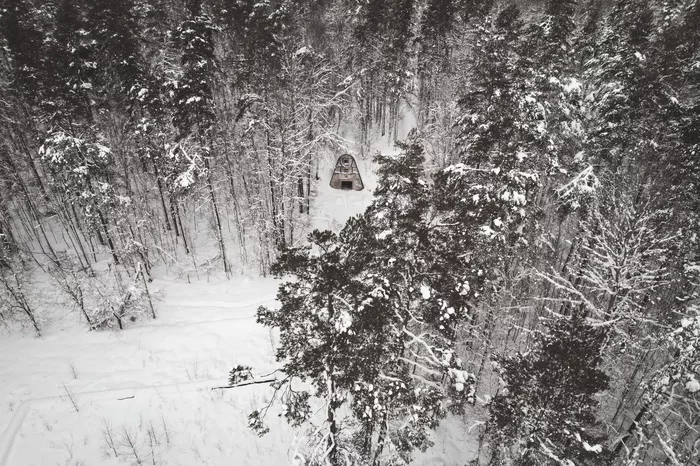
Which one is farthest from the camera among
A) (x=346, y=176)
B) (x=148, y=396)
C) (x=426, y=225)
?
(x=346, y=176)

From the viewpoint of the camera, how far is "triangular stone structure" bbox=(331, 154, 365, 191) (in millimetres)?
29828

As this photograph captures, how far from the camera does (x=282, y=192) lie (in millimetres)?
22875

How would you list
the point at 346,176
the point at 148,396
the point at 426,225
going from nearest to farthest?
the point at 426,225 → the point at 148,396 → the point at 346,176

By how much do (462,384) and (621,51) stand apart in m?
16.6

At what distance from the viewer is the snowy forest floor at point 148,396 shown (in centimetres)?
1195

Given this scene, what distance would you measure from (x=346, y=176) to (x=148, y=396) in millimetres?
21433

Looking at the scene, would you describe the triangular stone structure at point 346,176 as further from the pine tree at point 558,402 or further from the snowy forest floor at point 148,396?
the pine tree at point 558,402

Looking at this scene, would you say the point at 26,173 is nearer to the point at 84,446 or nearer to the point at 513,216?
the point at 84,446

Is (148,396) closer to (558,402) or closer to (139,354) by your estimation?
(139,354)

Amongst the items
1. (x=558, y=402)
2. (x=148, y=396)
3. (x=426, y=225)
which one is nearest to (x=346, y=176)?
(x=426, y=225)

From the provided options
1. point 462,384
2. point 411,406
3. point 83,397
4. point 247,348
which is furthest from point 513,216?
point 83,397

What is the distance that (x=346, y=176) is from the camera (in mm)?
30141

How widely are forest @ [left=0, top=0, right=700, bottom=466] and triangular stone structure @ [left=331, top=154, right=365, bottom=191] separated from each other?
2.05m

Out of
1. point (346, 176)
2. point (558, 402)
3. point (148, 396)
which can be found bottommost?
point (148, 396)
